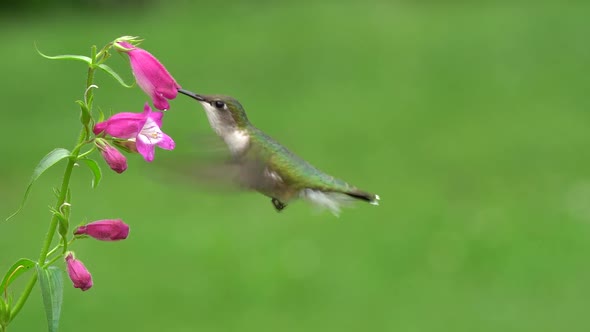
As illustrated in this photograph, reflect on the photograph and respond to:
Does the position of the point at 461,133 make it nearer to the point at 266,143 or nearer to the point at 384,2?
the point at 384,2

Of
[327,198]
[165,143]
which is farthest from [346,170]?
[165,143]

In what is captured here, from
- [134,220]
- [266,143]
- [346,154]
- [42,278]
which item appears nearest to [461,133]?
[346,154]

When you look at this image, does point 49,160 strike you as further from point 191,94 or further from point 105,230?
point 191,94

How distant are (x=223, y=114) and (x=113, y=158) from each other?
567 millimetres

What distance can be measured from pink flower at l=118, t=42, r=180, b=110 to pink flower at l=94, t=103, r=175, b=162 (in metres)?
0.05

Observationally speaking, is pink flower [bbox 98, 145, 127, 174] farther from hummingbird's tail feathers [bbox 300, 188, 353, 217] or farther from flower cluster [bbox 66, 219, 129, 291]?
hummingbird's tail feathers [bbox 300, 188, 353, 217]

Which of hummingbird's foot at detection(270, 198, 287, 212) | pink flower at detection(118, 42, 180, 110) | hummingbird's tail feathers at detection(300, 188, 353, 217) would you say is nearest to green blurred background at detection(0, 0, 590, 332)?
pink flower at detection(118, 42, 180, 110)

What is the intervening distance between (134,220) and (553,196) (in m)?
5.11

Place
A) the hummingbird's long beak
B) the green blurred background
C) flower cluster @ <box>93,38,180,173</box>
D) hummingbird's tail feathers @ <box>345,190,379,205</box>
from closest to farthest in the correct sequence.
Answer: flower cluster @ <box>93,38,180,173</box>
the hummingbird's long beak
hummingbird's tail feathers @ <box>345,190,379,205</box>
the green blurred background

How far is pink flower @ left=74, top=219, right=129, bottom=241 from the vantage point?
9.73 feet

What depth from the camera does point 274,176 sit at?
358 centimetres

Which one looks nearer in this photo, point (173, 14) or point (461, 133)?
point (461, 133)

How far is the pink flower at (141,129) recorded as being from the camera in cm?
285

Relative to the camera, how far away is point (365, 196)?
3566 mm
